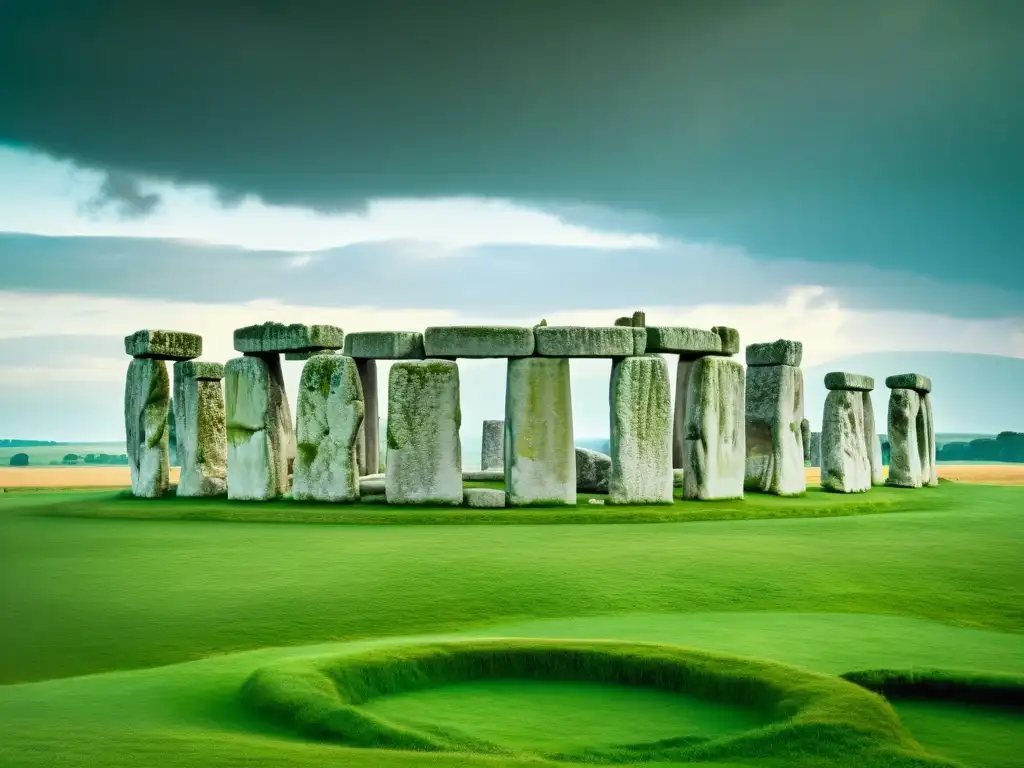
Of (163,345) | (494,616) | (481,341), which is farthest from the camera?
(163,345)

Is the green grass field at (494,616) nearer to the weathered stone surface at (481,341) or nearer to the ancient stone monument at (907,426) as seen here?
the weathered stone surface at (481,341)

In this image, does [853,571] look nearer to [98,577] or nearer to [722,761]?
[722,761]

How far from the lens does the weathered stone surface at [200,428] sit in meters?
19.3

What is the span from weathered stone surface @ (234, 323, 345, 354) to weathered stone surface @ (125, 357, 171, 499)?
177 cm

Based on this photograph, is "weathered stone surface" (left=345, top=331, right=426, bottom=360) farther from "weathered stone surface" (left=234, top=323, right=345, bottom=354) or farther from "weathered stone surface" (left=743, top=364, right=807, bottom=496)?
"weathered stone surface" (left=743, top=364, right=807, bottom=496)

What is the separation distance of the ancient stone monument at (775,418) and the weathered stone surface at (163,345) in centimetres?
1008

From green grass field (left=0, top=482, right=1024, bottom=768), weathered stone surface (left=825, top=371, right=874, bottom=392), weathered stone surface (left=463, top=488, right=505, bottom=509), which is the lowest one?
green grass field (left=0, top=482, right=1024, bottom=768)

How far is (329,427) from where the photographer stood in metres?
17.5

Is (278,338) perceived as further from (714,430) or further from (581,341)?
(714,430)

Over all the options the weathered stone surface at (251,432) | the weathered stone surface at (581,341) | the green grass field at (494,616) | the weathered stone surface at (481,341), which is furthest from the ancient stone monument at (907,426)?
the weathered stone surface at (251,432)

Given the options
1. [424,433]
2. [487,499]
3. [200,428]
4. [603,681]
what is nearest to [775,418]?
[487,499]

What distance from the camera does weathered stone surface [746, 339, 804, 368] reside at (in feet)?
63.4

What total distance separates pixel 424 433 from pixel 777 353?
655 cm

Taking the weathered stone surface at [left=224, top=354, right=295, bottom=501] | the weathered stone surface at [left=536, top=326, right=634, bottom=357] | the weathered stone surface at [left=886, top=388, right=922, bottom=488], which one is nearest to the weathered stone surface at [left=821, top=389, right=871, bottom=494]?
the weathered stone surface at [left=886, top=388, right=922, bottom=488]
